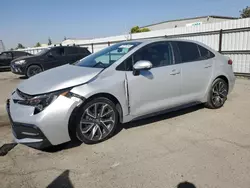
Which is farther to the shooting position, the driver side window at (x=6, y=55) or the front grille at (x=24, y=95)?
the driver side window at (x=6, y=55)

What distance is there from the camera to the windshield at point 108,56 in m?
3.60

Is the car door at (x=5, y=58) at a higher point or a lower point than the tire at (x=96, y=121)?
higher

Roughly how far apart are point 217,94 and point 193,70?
993 millimetres

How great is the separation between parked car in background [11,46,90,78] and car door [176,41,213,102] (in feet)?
24.5

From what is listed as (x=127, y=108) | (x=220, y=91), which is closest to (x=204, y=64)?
(x=220, y=91)

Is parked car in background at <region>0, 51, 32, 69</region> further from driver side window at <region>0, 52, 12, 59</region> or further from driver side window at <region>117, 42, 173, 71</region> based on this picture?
driver side window at <region>117, 42, 173, 71</region>

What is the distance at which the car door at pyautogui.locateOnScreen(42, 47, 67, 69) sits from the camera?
1074 cm

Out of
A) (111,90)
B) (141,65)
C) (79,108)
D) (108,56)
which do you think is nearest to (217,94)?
(141,65)

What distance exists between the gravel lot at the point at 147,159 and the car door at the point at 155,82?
0.44 meters

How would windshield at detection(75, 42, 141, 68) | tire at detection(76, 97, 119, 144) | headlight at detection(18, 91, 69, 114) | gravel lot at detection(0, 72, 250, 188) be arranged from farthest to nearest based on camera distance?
windshield at detection(75, 42, 141, 68) < tire at detection(76, 97, 119, 144) < headlight at detection(18, 91, 69, 114) < gravel lot at detection(0, 72, 250, 188)

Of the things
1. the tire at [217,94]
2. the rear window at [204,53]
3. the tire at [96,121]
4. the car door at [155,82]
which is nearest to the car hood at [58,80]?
the tire at [96,121]

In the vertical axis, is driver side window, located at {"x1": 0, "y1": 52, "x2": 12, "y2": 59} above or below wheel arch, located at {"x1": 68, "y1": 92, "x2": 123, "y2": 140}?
above

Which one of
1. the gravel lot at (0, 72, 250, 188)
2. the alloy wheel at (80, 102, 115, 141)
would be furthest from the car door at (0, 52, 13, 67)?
the alloy wheel at (80, 102, 115, 141)

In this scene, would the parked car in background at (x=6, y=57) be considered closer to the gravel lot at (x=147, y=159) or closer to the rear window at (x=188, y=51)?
the gravel lot at (x=147, y=159)
